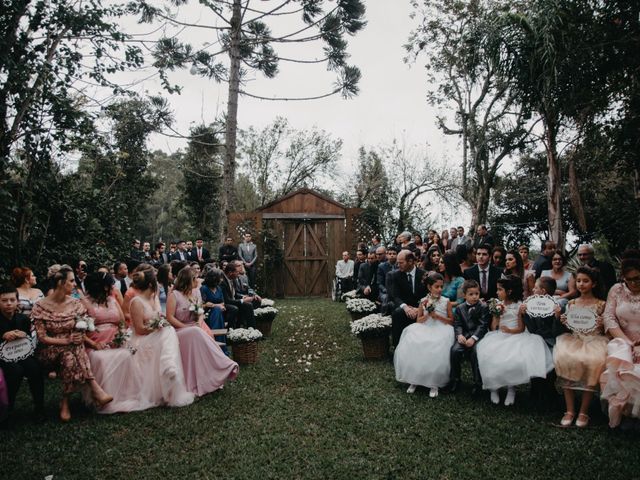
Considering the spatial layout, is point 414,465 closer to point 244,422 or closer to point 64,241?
point 244,422

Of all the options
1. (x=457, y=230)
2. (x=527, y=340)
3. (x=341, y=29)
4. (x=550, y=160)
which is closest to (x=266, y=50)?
(x=341, y=29)

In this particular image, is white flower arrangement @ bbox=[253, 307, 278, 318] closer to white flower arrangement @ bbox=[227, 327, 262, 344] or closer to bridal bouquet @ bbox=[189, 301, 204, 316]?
white flower arrangement @ bbox=[227, 327, 262, 344]

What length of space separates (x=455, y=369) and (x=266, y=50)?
1224 cm

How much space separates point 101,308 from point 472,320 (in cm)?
420

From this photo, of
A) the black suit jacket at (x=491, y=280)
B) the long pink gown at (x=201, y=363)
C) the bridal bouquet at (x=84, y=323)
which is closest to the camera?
the bridal bouquet at (x=84, y=323)

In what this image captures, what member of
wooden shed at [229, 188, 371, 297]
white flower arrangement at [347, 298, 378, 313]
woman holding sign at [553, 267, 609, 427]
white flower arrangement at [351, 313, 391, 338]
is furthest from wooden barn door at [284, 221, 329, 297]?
woman holding sign at [553, 267, 609, 427]

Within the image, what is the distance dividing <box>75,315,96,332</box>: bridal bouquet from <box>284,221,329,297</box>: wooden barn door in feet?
35.6

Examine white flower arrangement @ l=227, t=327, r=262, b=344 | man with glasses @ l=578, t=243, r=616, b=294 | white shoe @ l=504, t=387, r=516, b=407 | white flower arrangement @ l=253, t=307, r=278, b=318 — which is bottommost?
white shoe @ l=504, t=387, r=516, b=407

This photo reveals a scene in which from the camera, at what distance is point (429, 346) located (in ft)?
16.0

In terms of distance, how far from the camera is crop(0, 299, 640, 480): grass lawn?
325 centimetres

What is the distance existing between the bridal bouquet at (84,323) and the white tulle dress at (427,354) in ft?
10.8

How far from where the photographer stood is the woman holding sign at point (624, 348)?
359 centimetres

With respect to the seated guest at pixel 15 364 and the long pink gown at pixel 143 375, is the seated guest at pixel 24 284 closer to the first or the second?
the seated guest at pixel 15 364

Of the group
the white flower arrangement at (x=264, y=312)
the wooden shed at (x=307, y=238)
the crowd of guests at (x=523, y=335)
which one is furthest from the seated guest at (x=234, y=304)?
the wooden shed at (x=307, y=238)
